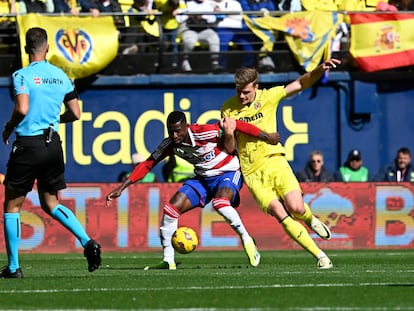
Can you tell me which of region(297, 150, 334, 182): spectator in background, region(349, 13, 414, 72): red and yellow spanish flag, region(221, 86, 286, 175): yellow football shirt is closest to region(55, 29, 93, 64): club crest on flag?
region(297, 150, 334, 182): spectator in background

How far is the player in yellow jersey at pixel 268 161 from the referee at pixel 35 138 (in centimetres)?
257

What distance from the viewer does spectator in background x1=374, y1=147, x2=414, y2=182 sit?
2111cm

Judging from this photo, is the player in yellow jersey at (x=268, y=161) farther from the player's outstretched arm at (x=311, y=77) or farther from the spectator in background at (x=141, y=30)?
the spectator in background at (x=141, y=30)

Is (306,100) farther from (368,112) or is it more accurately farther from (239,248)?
(239,248)

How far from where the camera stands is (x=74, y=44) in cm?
2152

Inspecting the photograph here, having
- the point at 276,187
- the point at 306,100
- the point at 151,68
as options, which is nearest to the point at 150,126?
the point at 151,68

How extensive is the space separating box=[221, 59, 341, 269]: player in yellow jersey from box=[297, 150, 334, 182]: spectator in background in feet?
22.6

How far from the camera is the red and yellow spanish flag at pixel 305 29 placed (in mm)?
21781

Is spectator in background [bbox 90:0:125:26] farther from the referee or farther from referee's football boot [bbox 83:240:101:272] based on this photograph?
referee's football boot [bbox 83:240:101:272]

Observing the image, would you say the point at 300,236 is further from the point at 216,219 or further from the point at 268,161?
the point at 216,219

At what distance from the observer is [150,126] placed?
2278 centimetres

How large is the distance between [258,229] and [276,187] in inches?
253

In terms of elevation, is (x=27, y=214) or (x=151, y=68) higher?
(x=151, y=68)

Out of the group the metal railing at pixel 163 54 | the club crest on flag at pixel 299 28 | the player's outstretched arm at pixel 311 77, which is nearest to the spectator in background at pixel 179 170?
the metal railing at pixel 163 54
